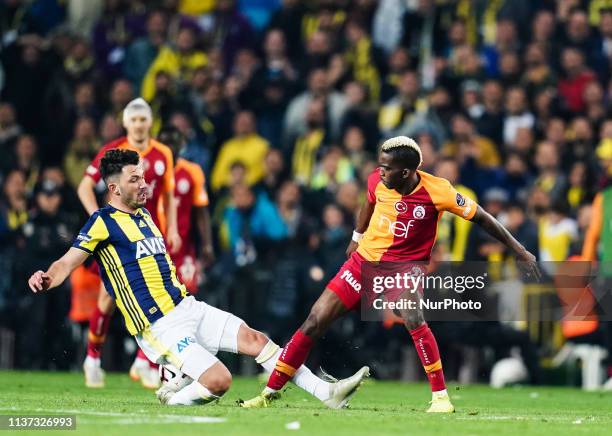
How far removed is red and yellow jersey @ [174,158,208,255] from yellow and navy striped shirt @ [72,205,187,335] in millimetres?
4014

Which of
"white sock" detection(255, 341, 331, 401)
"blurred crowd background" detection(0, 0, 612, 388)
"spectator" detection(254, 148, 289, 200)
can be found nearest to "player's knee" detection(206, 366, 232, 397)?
"white sock" detection(255, 341, 331, 401)

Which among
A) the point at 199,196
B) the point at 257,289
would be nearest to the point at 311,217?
the point at 257,289

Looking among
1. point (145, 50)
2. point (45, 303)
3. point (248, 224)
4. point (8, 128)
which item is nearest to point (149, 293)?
point (248, 224)

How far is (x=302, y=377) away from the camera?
37.0ft

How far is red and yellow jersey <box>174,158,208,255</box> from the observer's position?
1488 cm

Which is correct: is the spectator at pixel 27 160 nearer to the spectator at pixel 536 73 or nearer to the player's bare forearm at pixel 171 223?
the player's bare forearm at pixel 171 223

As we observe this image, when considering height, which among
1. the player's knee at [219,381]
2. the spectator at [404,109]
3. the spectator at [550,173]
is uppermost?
the spectator at [404,109]

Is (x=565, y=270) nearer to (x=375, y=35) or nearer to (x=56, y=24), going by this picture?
(x=375, y=35)

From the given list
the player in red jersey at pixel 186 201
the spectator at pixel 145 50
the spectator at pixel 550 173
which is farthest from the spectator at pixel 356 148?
the player in red jersey at pixel 186 201

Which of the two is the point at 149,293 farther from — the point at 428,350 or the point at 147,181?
the point at 147,181

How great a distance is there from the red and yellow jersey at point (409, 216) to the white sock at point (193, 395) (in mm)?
1648

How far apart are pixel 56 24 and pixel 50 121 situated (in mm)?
2236

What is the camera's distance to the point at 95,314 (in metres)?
14.3

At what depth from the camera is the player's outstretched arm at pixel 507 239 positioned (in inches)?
430
